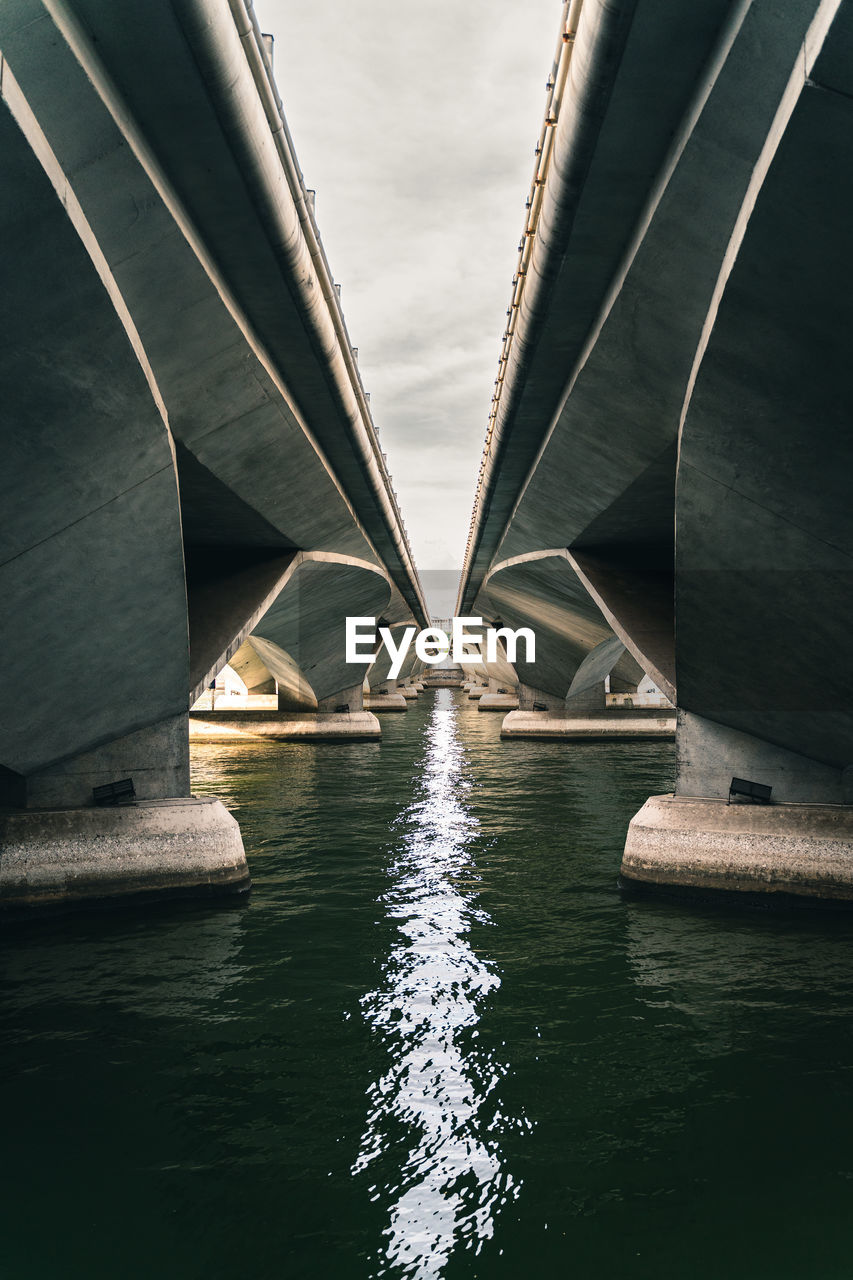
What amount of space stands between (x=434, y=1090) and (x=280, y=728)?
3235cm

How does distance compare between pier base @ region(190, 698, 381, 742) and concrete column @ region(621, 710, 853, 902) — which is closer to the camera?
concrete column @ region(621, 710, 853, 902)

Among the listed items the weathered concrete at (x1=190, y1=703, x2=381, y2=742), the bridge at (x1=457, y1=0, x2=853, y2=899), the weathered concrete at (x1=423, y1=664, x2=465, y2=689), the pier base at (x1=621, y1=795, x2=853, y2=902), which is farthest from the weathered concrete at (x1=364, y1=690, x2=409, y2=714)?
the weathered concrete at (x1=423, y1=664, x2=465, y2=689)

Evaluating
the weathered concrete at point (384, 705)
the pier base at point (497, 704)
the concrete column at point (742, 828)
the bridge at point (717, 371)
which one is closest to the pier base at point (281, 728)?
the bridge at point (717, 371)

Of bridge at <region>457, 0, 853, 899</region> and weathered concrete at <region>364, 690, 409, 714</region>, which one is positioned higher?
bridge at <region>457, 0, 853, 899</region>

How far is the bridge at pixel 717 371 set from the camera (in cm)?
659

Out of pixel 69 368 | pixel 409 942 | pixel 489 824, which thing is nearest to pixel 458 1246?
pixel 409 942

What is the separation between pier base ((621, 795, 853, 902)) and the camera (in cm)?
1179

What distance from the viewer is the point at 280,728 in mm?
39000

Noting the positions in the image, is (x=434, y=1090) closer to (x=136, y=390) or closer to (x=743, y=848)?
(x=743, y=848)

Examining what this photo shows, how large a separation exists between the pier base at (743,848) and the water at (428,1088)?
58cm

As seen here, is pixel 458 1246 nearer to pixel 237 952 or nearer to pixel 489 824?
pixel 237 952

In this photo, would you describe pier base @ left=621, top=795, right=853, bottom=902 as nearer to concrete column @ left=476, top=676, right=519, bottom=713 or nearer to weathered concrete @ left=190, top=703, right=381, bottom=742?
weathered concrete @ left=190, top=703, right=381, bottom=742

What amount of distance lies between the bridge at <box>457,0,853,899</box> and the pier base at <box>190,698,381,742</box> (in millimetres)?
22903

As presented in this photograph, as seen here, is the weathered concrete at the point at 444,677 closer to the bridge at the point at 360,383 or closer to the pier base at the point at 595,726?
the pier base at the point at 595,726
